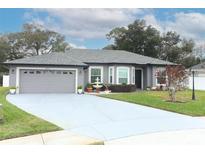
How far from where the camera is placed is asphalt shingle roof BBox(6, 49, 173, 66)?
935 inches

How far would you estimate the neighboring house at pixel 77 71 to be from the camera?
23141 mm

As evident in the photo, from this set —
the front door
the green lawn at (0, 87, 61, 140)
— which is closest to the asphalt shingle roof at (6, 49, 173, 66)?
the front door

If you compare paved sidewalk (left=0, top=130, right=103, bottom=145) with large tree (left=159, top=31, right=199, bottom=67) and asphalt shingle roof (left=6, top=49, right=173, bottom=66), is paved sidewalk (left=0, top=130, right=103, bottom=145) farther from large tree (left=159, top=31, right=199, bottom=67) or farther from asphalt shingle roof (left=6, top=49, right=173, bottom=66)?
large tree (left=159, top=31, right=199, bottom=67)

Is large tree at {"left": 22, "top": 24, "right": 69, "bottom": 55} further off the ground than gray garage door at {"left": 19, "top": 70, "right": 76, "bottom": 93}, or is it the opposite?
large tree at {"left": 22, "top": 24, "right": 69, "bottom": 55}

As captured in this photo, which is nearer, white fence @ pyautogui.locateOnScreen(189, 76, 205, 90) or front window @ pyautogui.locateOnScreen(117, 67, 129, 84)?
front window @ pyautogui.locateOnScreen(117, 67, 129, 84)

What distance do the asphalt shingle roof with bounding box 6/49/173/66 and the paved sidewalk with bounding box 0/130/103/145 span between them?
637 inches

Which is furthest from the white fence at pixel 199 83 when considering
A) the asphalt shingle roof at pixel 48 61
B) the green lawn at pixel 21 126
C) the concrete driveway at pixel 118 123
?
the green lawn at pixel 21 126

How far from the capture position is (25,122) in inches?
374

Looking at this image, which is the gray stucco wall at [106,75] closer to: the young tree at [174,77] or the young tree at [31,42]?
the young tree at [174,77]

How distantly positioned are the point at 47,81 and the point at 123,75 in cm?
688

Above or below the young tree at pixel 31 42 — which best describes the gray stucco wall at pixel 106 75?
below

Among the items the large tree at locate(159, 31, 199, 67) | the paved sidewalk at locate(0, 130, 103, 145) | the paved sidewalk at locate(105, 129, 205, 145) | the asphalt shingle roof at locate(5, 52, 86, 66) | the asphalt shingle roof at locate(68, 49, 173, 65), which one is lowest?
the paved sidewalk at locate(105, 129, 205, 145)

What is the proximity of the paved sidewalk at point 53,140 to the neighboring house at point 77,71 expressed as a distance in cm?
1590
